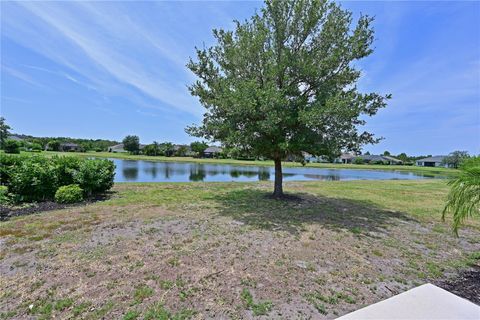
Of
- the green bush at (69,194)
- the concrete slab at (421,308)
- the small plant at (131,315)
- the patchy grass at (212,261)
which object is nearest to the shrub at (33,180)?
the green bush at (69,194)

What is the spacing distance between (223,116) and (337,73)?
4.25 m

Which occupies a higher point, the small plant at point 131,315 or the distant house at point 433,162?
the distant house at point 433,162

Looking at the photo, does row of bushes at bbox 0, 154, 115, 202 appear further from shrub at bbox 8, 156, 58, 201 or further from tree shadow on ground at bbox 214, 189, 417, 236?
tree shadow on ground at bbox 214, 189, 417, 236

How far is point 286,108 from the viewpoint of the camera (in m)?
7.27

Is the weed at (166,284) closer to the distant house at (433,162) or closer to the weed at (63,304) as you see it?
the weed at (63,304)

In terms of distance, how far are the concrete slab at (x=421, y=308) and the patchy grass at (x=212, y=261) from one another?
240mm

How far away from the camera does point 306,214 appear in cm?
710

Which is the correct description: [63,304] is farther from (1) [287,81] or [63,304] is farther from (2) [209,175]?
(2) [209,175]

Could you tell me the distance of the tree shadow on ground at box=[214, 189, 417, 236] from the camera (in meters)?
5.96

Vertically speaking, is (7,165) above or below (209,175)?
above

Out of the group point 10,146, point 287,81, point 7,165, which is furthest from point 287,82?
point 10,146

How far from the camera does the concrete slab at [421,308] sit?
8.18 feet

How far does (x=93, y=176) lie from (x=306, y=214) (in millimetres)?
7392

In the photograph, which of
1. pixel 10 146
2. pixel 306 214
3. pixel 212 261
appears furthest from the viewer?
pixel 10 146
